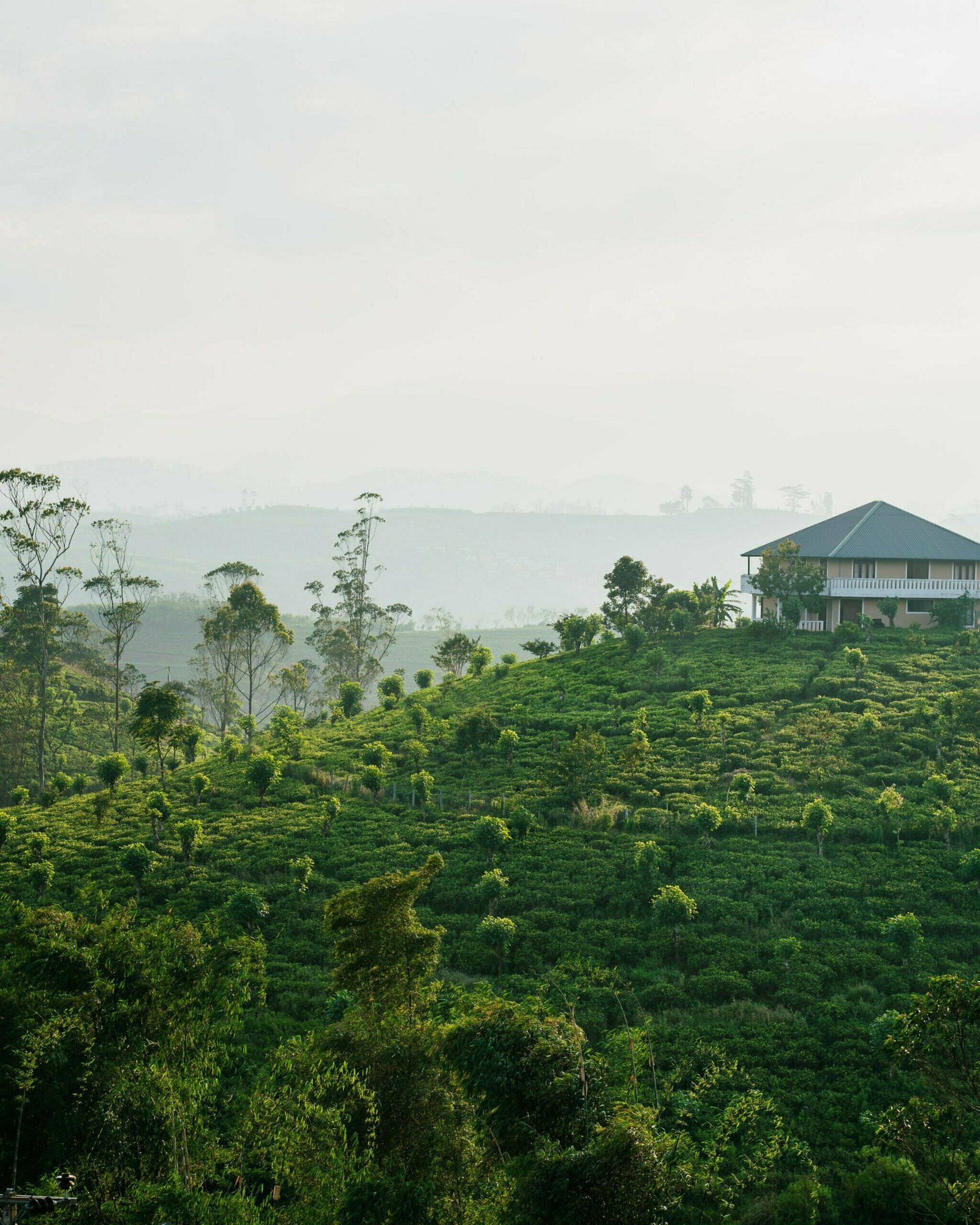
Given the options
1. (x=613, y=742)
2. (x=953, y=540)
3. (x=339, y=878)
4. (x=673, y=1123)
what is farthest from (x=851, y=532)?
(x=673, y=1123)

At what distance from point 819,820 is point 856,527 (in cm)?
2665

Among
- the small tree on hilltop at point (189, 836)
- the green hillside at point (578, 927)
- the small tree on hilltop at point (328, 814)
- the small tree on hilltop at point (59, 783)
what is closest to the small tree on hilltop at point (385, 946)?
the green hillside at point (578, 927)

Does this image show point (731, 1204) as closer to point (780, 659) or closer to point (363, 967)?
point (363, 967)

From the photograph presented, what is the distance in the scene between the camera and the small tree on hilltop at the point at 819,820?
23.8 metres

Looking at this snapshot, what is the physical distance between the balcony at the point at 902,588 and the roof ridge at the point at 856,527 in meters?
1.71

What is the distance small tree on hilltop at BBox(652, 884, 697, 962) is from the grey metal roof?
2695 cm

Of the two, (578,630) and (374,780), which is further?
(578,630)

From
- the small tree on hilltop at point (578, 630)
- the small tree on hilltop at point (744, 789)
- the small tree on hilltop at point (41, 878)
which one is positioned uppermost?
the small tree on hilltop at point (578, 630)

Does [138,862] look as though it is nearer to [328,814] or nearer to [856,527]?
[328,814]

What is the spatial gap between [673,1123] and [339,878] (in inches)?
A: 456

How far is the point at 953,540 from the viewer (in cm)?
4525

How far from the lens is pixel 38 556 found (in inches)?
1788

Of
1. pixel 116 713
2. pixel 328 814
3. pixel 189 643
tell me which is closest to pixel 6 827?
pixel 328 814

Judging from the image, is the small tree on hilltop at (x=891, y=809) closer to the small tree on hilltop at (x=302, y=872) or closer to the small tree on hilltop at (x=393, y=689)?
the small tree on hilltop at (x=302, y=872)
